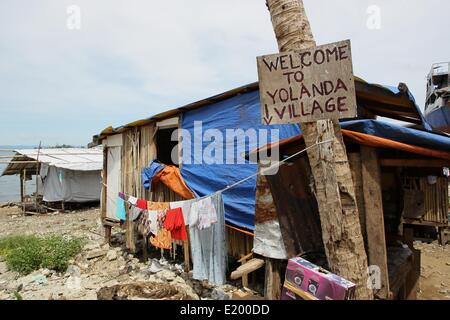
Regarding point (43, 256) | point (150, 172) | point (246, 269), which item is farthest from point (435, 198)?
point (43, 256)

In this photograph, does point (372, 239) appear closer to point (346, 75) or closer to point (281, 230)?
point (281, 230)

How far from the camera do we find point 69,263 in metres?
7.43

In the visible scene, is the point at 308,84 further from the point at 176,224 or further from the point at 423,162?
the point at 176,224

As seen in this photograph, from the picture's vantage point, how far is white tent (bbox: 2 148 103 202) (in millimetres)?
16742

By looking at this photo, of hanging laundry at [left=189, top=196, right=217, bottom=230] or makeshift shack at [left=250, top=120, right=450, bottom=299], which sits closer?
makeshift shack at [left=250, top=120, right=450, bottom=299]

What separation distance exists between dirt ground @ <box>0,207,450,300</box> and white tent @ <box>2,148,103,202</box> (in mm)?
8830

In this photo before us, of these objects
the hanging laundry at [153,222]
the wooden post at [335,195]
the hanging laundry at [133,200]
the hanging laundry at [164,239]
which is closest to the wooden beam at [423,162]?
the wooden post at [335,195]

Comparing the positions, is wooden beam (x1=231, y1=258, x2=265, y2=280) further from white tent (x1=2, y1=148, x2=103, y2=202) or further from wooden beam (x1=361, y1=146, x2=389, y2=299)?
white tent (x1=2, y1=148, x2=103, y2=202)

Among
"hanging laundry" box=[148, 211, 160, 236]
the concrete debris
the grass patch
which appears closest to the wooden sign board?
"hanging laundry" box=[148, 211, 160, 236]

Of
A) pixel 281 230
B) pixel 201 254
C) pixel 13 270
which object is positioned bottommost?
pixel 13 270

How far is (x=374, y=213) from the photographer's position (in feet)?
8.03

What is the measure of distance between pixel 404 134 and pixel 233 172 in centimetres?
326
